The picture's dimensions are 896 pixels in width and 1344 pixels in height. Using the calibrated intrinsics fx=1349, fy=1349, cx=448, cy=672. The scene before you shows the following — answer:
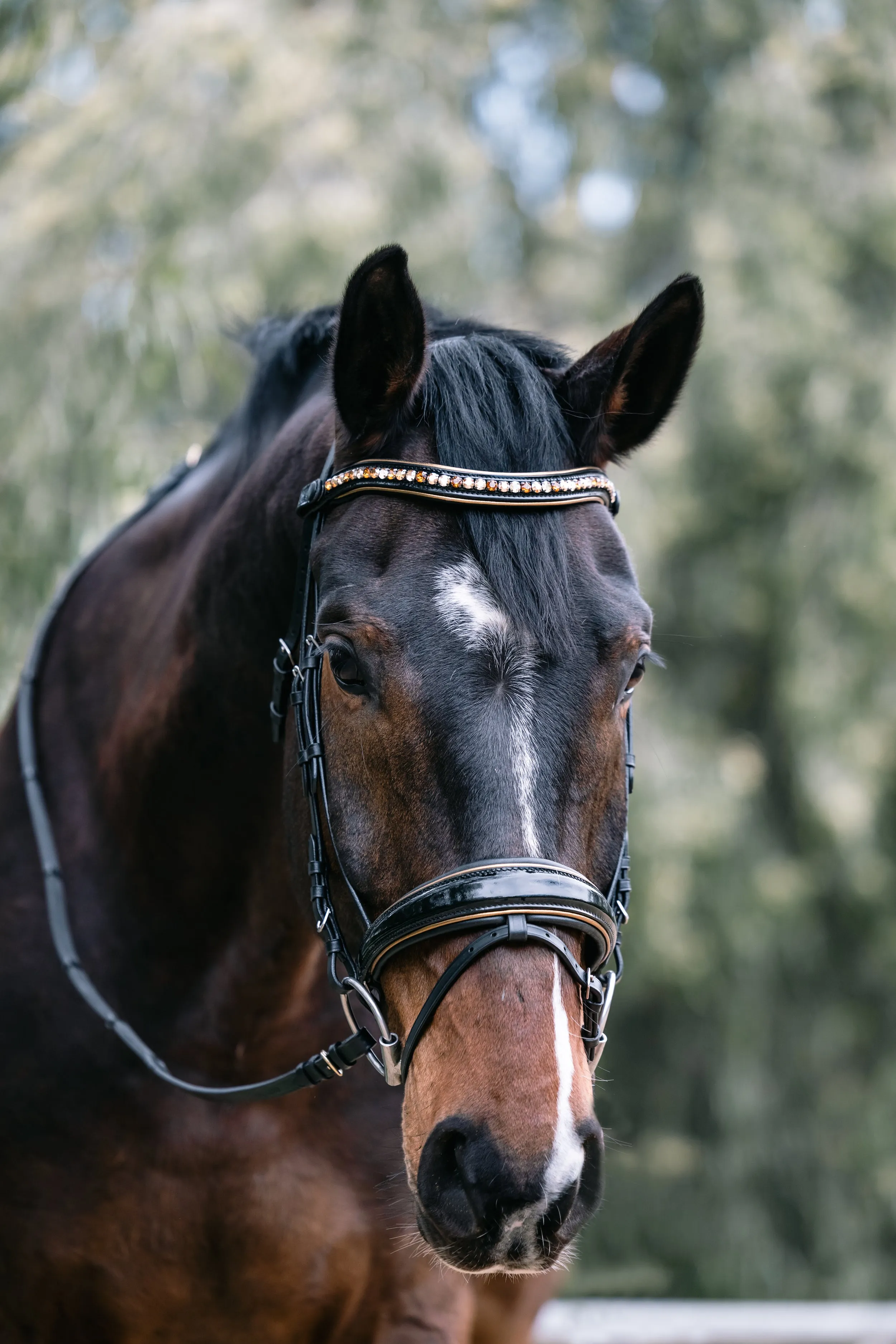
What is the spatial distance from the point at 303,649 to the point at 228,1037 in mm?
859

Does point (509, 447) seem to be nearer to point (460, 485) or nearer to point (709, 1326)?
point (460, 485)

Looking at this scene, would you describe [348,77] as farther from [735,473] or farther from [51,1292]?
[51,1292]

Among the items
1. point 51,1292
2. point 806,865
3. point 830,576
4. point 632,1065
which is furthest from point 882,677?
point 51,1292

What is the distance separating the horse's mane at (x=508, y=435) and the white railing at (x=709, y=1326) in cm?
367

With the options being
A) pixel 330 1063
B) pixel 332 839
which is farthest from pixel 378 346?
pixel 330 1063

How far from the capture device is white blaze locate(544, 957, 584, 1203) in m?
1.60

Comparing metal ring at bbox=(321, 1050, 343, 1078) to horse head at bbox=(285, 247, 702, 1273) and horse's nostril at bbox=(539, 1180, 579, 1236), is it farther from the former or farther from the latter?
horse's nostril at bbox=(539, 1180, 579, 1236)

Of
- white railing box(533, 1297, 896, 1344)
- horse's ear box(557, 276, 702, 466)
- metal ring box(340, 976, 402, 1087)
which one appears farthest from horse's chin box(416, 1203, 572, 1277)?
white railing box(533, 1297, 896, 1344)

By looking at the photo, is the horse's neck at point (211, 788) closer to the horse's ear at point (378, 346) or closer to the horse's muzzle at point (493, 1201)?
the horse's ear at point (378, 346)

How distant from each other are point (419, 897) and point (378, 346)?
857 mm

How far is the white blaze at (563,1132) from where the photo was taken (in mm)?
1601

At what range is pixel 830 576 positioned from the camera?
32.3 feet

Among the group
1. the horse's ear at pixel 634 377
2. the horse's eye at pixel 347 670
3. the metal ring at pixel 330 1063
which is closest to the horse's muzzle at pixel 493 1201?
the metal ring at pixel 330 1063

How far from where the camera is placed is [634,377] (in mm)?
2262
